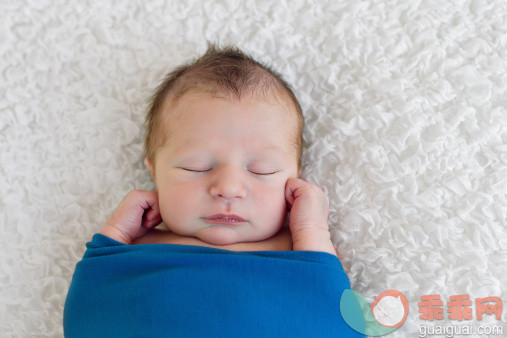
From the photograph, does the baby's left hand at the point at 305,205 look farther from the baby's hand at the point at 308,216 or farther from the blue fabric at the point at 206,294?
the blue fabric at the point at 206,294

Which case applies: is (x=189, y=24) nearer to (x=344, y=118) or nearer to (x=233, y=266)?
(x=344, y=118)

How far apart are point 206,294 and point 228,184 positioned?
240mm

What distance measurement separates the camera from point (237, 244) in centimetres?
121

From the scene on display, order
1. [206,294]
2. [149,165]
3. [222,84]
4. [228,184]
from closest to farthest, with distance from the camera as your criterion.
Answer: [206,294] < [228,184] < [222,84] < [149,165]

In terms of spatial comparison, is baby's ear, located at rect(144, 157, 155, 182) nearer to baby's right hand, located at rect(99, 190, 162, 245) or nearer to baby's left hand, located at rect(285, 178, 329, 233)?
baby's right hand, located at rect(99, 190, 162, 245)

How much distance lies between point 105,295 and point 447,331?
70 cm

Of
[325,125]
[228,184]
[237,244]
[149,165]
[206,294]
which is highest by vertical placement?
[325,125]

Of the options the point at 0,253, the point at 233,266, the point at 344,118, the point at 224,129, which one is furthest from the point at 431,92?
Answer: the point at 0,253

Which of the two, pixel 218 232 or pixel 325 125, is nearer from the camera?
pixel 218 232

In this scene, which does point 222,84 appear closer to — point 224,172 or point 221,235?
point 224,172

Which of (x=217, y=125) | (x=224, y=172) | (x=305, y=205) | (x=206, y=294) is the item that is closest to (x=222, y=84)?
(x=217, y=125)

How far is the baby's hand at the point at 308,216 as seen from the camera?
1191mm

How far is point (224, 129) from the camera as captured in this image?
1.20 meters

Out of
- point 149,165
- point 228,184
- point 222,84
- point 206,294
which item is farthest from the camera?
point 149,165
